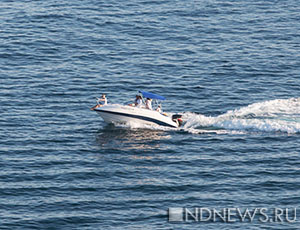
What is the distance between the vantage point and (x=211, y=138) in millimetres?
50969

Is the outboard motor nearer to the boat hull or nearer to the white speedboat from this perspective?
the white speedboat

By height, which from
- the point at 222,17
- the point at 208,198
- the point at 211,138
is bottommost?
the point at 208,198

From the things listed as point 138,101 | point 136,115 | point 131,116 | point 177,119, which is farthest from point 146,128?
point 177,119

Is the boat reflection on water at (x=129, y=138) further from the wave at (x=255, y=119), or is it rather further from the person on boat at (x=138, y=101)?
the wave at (x=255, y=119)

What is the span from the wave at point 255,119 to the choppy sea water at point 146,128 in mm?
126

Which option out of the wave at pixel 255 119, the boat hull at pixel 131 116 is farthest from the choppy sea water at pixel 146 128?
the boat hull at pixel 131 116

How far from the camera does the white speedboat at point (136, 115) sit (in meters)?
53.0

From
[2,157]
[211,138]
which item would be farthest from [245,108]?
[2,157]

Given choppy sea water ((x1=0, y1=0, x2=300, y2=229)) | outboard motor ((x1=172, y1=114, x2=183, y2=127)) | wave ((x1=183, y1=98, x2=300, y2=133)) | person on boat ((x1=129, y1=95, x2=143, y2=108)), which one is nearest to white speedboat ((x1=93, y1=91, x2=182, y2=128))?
outboard motor ((x1=172, y1=114, x2=183, y2=127))

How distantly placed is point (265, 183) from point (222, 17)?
41.4 meters

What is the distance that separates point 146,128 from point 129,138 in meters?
2.82

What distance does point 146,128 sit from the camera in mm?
53406

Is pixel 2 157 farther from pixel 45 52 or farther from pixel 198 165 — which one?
pixel 45 52

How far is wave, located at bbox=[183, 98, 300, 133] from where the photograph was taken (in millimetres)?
52406
